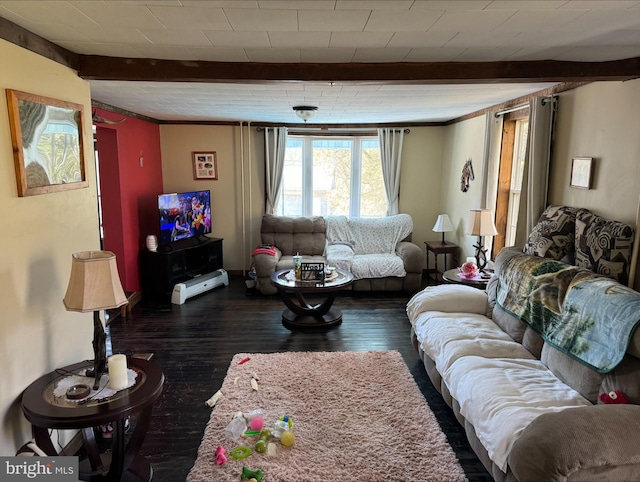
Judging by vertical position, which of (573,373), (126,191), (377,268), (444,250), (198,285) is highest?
(126,191)

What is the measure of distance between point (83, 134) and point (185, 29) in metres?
1.02

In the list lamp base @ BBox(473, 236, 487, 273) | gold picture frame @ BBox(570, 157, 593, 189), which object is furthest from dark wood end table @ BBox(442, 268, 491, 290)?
gold picture frame @ BBox(570, 157, 593, 189)

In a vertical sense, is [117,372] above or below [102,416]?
above

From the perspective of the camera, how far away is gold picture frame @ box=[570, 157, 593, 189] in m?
3.12

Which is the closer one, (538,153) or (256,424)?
(256,424)

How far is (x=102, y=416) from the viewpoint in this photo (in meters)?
1.90

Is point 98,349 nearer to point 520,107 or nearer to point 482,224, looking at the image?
point 482,224

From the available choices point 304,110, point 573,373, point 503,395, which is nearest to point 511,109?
point 304,110

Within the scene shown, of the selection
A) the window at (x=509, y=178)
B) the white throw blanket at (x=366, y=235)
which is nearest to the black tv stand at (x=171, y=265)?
the white throw blanket at (x=366, y=235)

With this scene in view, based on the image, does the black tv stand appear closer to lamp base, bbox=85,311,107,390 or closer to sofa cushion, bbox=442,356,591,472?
lamp base, bbox=85,311,107,390

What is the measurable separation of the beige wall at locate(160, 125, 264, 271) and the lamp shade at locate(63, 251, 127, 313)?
4.50m

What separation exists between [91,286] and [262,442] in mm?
1342

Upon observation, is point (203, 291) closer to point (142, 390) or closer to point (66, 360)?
point (66, 360)

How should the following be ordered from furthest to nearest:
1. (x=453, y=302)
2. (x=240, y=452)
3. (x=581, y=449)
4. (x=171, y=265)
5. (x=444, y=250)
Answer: (x=444, y=250), (x=171, y=265), (x=453, y=302), (x=240, y=452), (x=581, y=449)
